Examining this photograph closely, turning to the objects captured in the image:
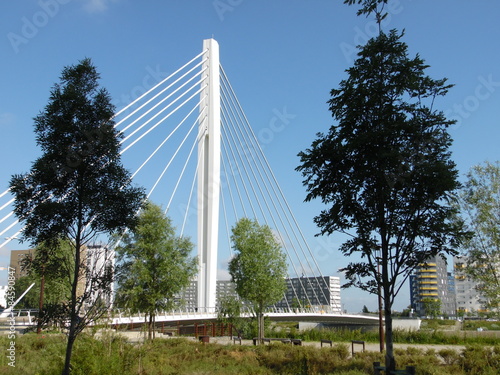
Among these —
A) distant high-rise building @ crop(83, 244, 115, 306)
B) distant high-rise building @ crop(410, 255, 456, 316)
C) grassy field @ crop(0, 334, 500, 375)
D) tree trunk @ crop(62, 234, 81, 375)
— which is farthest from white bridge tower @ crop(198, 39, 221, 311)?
distant high-rise building @ crop(410, 255, 456, 316)

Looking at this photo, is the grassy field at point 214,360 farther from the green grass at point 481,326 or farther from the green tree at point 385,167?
the green grass at point 481,326

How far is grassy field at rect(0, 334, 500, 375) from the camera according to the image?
37.5ft

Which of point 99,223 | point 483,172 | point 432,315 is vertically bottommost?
point 432,315

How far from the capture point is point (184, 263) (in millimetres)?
25062

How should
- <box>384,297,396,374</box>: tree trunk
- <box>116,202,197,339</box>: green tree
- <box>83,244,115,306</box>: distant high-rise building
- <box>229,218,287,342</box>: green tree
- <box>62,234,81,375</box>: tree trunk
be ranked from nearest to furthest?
1. <box>384,297,396,374</box>: tree trunk
2. <box>62,234,81,375</box>: tree trunk
3. <box>83,244,115,306</box>: distant high-rise building
4. <box>116,202,197,339</box>: green tree
5. <box>229,218,287,342</box>: green tree

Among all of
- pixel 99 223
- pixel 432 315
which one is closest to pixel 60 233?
pixel 99 223

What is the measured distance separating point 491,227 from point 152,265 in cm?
1644

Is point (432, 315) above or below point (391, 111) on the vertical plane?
below

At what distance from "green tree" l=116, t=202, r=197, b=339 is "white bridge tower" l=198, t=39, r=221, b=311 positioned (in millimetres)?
7588

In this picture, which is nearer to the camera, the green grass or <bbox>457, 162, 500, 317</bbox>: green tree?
<bbox>457, 162, 500, 317</bbox>: green tree

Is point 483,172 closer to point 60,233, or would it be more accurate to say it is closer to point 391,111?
point 391,111

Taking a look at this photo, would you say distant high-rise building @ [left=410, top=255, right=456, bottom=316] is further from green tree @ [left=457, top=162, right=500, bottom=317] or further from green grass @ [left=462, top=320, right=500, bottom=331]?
green tree @ [left=457, top=162, right=500, bottom=317]

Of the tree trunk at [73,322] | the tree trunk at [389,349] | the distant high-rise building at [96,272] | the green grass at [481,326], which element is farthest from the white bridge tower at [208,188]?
the green grass at [481,326]

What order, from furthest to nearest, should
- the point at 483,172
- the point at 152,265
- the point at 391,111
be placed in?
the point at 152,265 → the point at 483,172 → the point at 391,111
